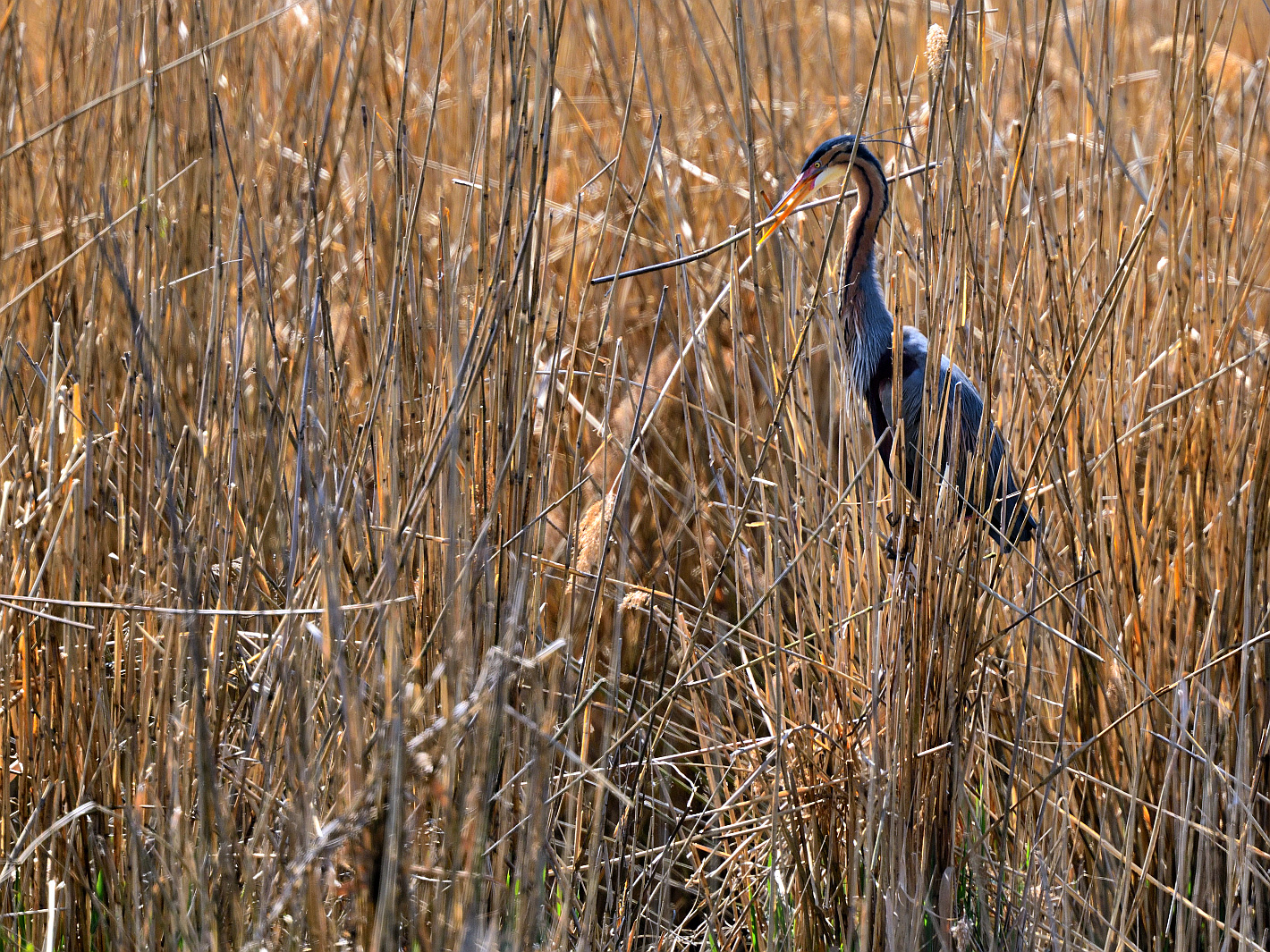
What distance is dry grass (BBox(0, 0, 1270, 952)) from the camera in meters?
0.95

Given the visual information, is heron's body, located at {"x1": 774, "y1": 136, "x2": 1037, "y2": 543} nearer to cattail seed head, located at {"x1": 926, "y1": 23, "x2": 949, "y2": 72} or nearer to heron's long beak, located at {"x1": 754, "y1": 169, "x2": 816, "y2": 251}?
heron's long beak, located at {"x1": 754, "y1": 169, "x2": 816, "y2": 251}

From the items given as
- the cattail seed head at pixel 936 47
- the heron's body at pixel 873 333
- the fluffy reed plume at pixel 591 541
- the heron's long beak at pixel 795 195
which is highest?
the cattail seed head at pixel 936 47

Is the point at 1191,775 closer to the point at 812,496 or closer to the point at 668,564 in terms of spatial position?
the point at 812,496

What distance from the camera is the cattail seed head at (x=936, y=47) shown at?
3.51 ft

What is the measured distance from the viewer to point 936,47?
1.08 meters

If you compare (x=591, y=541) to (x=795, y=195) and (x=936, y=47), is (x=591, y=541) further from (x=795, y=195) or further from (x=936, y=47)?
(x=936, y=47)

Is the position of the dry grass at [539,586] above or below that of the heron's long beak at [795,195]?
below

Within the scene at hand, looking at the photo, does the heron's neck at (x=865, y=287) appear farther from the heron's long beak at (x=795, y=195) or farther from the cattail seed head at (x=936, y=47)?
the cattail seed head at (x=936, y=47)

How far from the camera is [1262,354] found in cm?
150

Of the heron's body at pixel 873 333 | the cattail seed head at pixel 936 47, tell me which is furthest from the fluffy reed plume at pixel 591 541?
the cattail seed head at pixel 936 47

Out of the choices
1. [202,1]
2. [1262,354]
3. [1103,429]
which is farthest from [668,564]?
[202,1]

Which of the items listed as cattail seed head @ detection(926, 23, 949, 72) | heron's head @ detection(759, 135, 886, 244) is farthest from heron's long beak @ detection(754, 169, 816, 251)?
cattail seed head @ detection(926, 23, 949, 72)

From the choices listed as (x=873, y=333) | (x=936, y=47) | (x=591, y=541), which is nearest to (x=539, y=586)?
(x=591, y=541)

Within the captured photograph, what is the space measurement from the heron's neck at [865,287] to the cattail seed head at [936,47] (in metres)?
0.44
